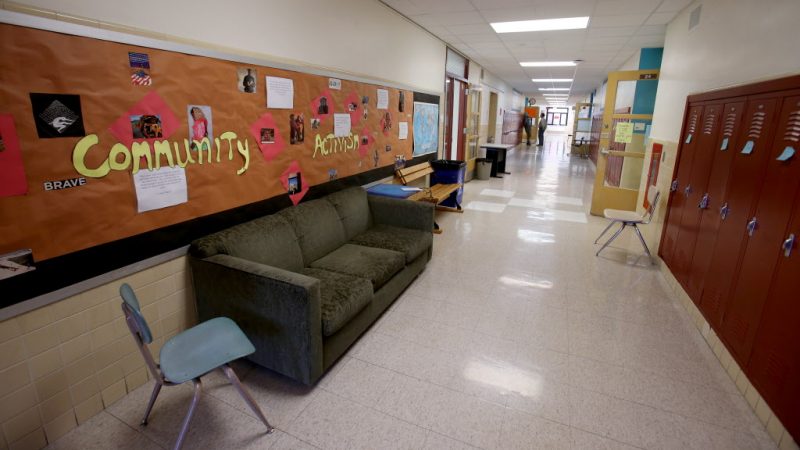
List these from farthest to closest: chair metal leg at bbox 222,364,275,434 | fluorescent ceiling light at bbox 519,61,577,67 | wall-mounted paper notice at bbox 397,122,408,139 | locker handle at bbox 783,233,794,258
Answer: fluorescent ceiling light at bbox 519,61,577,67 → wall-mounted paper notice at bbox 397,122,408,139 → locker handle at bbox 783,233,794,258 → chair metal leg at bbox 222,364,275,434

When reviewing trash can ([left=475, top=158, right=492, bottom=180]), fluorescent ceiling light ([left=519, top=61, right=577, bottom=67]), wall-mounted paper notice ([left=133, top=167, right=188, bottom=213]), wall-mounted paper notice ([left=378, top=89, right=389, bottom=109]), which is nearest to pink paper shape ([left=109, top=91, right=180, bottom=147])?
wall-mounted paper notice ([left=133, top=167, right=188, bottom=213])

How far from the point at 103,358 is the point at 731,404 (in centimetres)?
353

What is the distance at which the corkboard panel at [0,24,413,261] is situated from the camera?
1.55 meters

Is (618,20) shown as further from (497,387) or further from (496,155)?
(496,155)

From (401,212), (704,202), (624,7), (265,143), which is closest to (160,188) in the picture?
(265,143)

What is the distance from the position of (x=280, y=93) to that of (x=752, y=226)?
3.31m

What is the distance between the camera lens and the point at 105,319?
6.43 feet

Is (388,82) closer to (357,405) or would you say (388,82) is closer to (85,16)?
(85,16)

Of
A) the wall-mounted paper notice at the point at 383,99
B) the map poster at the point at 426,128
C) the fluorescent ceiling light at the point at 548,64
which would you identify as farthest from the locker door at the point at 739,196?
the fluorescent ceiling light at the point at 548,64

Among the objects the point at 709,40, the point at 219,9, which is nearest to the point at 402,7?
the point at 219,9

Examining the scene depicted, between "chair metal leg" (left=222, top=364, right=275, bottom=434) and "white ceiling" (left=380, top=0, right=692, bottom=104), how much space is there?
4129 mm

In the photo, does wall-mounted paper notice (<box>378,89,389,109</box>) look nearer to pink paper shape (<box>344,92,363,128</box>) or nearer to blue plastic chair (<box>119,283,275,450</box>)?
pink paper shape (<box>344,92,363,128</box>)

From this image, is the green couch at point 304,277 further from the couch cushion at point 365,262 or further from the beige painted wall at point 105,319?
the beige painted wall at point 105,319

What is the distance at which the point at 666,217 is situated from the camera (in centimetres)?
408
